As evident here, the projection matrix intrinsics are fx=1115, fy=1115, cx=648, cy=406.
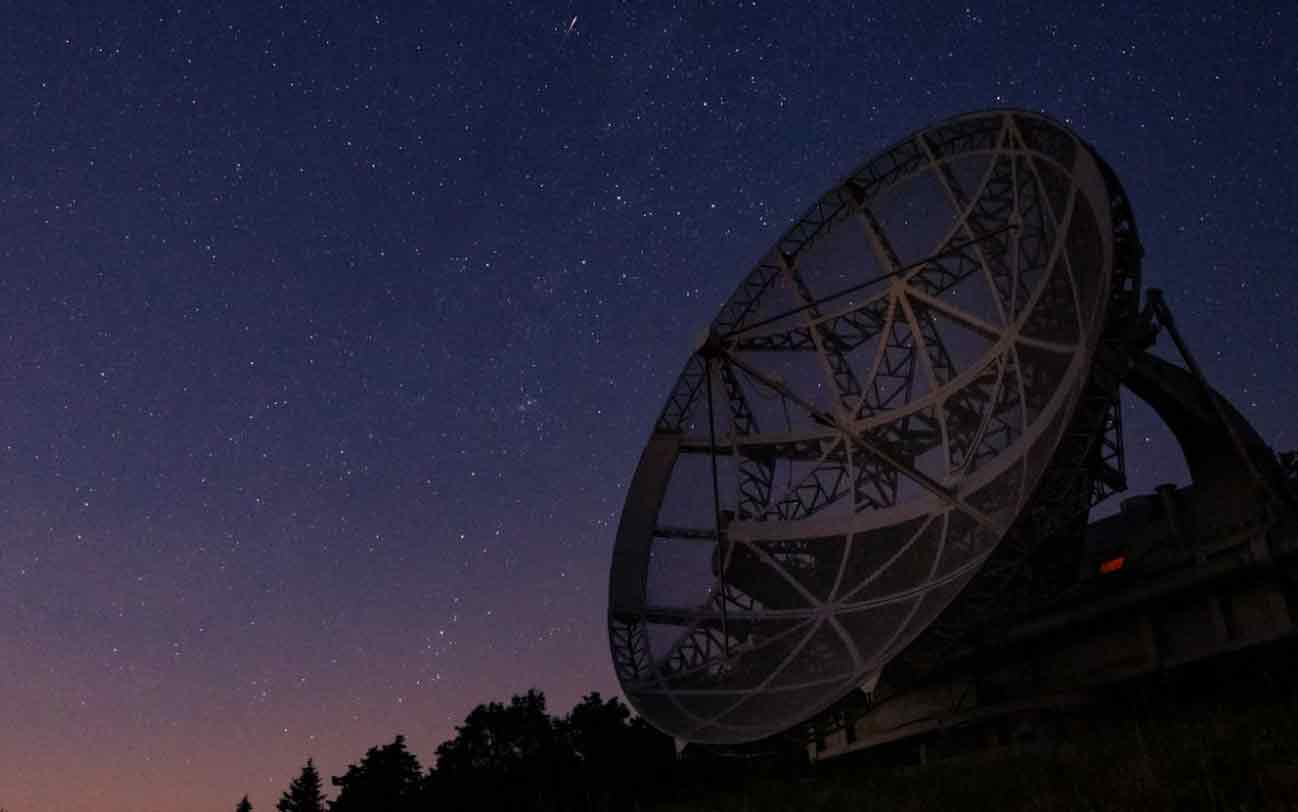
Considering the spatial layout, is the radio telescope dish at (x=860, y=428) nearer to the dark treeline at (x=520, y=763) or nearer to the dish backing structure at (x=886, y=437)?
the dish backing structure at (x=886, y=437)

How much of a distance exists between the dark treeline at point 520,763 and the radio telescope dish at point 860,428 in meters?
28.4

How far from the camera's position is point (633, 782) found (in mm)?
50906

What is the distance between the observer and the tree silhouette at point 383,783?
58531 mm

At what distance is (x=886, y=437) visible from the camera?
74.4ft

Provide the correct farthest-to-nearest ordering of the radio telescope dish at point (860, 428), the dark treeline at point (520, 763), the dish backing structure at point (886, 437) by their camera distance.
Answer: the dark treeline at point (520, 763)
the radio telescope dish at point (860, 428)
the dish backing structure at point (886, 437)

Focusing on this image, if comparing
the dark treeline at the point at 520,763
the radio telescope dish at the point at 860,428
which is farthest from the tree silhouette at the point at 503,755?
the radio telescope dish at the point at 860,428

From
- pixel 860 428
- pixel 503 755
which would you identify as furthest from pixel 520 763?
pixel 860 428

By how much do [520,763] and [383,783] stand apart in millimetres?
8960

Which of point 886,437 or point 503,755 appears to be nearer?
point 886,437

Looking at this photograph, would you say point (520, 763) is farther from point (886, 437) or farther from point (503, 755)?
point (886, 437)

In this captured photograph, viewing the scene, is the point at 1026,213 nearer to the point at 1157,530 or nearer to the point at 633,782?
the point at 1157,530

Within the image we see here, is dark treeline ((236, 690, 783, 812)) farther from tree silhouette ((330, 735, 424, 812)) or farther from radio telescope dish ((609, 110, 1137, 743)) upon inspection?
radio telescope dish ((609, 110, 1137, 743))

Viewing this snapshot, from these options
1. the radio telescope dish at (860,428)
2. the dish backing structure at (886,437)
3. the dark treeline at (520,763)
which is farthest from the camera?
the dark treeline at (520,763)

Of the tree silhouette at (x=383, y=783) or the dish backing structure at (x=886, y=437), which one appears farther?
the tree silhouette at (x=383, y=783)
